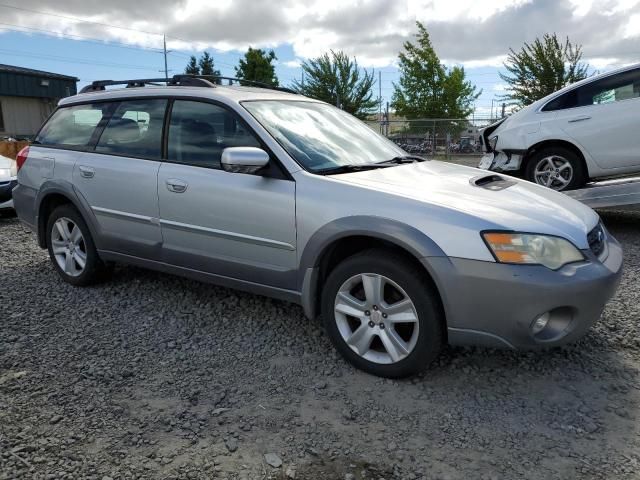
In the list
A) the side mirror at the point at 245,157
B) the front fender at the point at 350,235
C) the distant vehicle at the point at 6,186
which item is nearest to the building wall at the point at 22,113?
the distant vehicle at the point at 6,186

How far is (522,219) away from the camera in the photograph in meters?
2.80

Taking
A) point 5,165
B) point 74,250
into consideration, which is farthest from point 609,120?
point 5,165

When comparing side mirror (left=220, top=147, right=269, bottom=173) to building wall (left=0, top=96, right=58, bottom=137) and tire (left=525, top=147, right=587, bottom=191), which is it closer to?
tire (left=525, top=147, right=587, bottom=191)

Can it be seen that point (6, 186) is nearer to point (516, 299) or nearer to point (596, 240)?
point (516, 299)

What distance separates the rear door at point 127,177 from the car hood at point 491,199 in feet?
4.91

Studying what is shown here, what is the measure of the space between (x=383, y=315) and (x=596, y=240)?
4.20 feet

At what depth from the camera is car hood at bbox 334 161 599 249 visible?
9.17 feet

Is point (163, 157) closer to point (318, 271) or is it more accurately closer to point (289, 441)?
point (318, 271)

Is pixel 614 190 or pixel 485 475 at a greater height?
pixel 614 190

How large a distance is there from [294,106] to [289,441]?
2.41 meters

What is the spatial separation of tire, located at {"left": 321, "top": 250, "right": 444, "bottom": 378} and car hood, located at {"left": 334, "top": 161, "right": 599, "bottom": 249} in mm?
398

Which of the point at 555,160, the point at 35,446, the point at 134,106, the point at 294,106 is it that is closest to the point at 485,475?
the point at 35,446

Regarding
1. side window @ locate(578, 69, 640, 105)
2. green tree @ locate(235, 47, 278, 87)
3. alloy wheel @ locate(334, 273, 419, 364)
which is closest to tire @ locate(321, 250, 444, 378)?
alloy wheel @ locate(334, 273, 419, 364)

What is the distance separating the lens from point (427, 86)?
1188 inches
